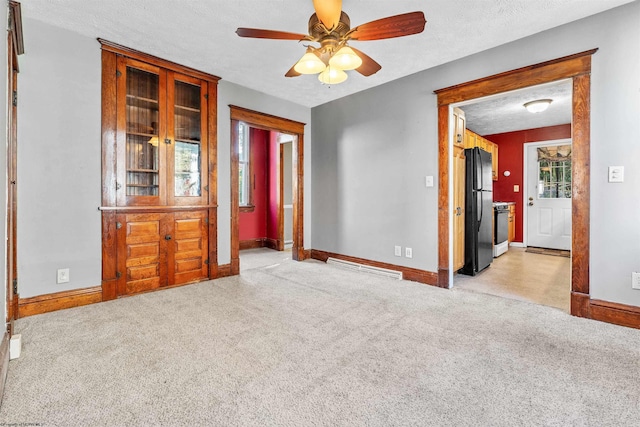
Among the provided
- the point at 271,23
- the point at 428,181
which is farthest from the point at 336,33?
the point at 428,181

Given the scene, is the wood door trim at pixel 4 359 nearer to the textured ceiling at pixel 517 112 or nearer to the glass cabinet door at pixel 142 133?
the glass cabinet door at pixel 142 133

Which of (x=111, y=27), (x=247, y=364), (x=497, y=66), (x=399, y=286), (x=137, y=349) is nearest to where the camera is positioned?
(x=247, y=364)

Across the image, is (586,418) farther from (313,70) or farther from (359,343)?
(313,70)

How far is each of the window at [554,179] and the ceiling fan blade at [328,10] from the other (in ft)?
20.6

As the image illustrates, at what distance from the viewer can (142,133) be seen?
10.5 feet

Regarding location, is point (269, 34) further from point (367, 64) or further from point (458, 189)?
point (458, 189)

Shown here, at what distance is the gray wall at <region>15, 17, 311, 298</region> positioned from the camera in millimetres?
2531

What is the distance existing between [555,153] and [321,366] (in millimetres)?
6765

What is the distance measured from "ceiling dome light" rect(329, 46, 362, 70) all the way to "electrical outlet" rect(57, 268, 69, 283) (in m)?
2.92

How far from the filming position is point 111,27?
8.74ft

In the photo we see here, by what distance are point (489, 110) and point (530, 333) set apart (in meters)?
3.84

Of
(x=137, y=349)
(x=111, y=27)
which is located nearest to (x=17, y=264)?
(x=137, y=349)

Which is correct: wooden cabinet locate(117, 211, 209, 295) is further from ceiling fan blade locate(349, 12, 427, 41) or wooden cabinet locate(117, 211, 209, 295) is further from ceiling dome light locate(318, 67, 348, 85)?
Answer: ceiling fan blade locate(349, 12, 427, 41)

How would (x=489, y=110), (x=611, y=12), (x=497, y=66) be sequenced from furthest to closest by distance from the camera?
(x=489, y=110)
(x=497, y=66)
(x=611, y=12)
